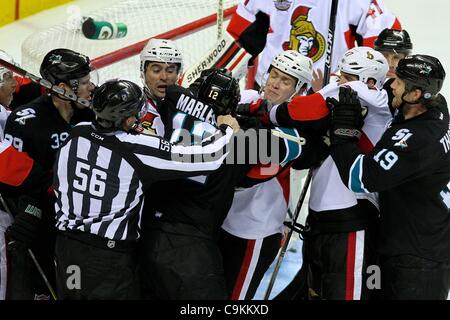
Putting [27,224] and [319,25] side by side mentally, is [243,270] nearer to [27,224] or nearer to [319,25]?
[27,224]

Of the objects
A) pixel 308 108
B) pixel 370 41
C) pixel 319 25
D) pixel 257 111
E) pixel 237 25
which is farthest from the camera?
pixel 237 25

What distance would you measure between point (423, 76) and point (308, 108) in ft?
1.43

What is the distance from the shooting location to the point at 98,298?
3.24m

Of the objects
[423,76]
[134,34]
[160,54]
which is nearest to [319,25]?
[160,54]

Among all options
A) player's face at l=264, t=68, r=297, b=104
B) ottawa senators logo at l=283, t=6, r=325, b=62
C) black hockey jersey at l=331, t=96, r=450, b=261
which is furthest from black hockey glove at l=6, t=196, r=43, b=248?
ottawa senators logo at l=283, t=6, r=325, b=62

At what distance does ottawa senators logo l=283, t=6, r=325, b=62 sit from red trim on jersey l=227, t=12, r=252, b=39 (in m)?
0.30

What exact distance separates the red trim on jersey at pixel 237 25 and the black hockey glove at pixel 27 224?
2.00 m

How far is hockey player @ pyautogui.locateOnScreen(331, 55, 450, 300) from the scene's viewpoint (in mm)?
3148

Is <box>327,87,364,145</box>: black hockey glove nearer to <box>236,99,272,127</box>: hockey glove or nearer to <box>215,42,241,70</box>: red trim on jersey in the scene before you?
<box>236,99,272,127</box>: hockey glove

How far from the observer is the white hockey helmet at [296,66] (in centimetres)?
368

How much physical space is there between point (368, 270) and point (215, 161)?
2.57 feet

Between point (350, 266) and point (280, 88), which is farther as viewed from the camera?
point (280, 88)

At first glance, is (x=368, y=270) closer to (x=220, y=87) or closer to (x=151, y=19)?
(x=220, y=87)

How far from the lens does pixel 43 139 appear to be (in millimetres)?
3584
